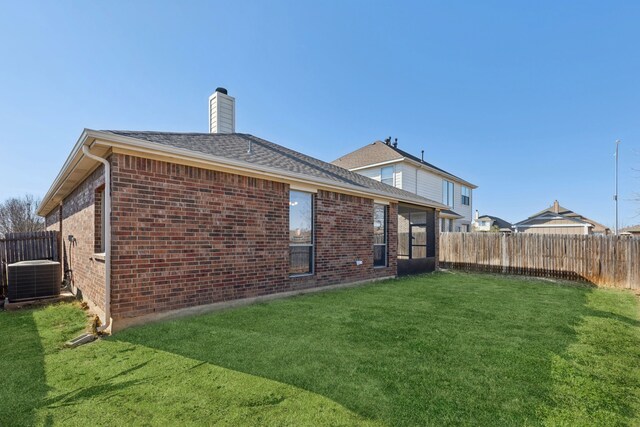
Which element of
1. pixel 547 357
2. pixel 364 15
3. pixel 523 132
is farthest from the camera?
pixel 523 132

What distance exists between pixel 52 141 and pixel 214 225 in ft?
36.3

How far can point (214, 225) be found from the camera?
5523 millimetres

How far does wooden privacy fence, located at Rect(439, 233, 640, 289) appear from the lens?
927cm

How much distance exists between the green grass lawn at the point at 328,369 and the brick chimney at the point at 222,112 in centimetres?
618

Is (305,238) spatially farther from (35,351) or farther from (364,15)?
(364,15)

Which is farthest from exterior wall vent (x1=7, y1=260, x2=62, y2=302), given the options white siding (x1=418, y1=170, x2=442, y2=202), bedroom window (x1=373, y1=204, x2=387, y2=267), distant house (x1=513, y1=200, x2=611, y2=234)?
distant house (x1=513, y1=200, x2=611, y2=234)

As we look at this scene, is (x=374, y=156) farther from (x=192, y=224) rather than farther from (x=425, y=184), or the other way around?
(x=192, y=224)

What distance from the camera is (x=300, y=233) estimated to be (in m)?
7.28

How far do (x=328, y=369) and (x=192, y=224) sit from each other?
3.48 meters

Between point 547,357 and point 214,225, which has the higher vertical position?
point 214,225

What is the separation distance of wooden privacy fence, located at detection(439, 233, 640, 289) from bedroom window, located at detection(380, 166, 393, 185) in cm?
492

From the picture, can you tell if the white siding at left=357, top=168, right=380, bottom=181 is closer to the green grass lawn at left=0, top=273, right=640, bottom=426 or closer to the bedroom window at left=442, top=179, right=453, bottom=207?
the bedroom window at left=442, top=179, right=453, bottom=207

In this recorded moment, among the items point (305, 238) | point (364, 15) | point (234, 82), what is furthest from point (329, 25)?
point (305, 238)

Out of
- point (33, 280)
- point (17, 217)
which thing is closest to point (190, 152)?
point (33, 280)
